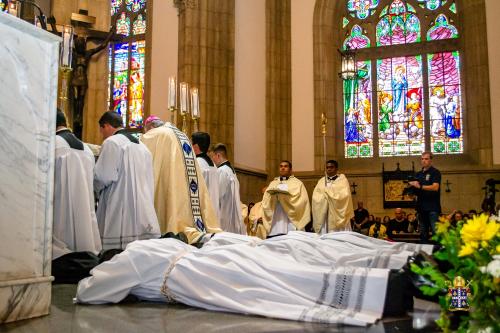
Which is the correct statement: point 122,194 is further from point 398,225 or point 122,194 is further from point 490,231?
point 398,225

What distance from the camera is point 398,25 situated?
1504cm

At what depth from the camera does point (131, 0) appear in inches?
615

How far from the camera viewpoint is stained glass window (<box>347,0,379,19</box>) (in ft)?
50.0

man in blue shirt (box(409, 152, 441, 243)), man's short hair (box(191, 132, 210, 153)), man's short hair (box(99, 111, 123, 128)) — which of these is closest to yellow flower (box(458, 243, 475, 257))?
man's short hair (box(99, 111, 123, 128))

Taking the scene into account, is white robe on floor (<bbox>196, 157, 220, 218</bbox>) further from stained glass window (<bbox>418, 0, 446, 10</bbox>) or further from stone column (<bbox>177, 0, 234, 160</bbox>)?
stained glass window (<bbox>418, 0, 446, 10</bbox>)

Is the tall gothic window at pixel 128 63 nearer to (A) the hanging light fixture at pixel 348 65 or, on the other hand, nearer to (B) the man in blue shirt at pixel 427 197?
(A) the hanging light fixture at pixel 348 65

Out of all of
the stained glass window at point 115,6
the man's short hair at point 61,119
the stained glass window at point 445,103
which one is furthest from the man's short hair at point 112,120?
the stained glass window at point 115,6

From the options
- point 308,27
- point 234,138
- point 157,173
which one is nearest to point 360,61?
point 308,27

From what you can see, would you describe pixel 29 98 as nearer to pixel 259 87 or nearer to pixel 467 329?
pixel 467 329

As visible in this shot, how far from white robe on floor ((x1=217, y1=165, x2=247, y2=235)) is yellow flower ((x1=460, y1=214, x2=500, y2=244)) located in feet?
23.7

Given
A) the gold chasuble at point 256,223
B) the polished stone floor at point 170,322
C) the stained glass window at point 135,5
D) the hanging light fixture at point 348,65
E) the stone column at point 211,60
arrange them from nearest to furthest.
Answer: the polished stone floor at point 170,322, the gold chasuble at point 256,223, the stone column at point 211,60, the hanging light fixture at point 348,65, the stained glass window at point 135,5

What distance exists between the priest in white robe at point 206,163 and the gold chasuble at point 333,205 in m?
2.20

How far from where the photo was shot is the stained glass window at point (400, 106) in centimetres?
1452

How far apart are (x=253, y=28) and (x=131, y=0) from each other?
11.6 feet
